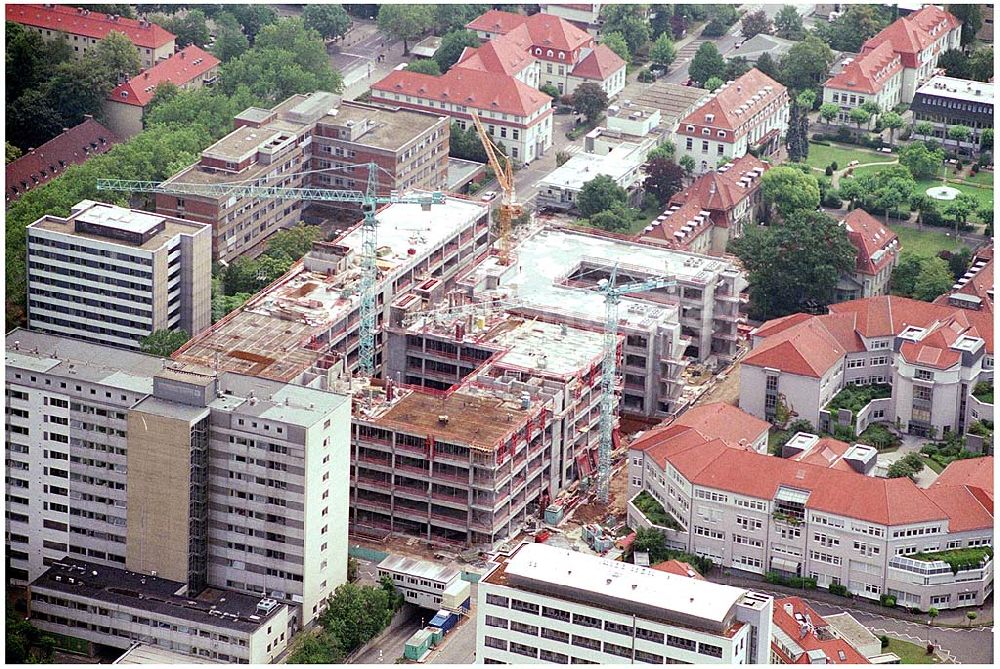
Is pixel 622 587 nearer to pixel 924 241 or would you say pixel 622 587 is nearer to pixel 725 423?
pixel 725 423

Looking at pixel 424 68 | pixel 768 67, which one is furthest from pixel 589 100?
pixel 768 67

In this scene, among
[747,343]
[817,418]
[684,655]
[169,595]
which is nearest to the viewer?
[684,655]

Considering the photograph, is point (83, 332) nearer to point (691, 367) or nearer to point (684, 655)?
point (691, 367)

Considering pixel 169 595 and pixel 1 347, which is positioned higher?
pixel 1 347

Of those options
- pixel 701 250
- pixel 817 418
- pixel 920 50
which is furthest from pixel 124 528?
pixel 920 50

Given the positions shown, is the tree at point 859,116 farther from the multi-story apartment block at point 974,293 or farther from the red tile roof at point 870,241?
the multi-story apartment block at point 974,293

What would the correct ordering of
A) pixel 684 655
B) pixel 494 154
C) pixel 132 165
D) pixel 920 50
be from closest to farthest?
pixel 684 655 < pixel 132 165 < pixel 494 154 < pixel 920 50

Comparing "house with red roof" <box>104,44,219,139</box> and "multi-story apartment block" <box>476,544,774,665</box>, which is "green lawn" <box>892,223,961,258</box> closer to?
"house with red roof" <box>104,44,219,139</box>
